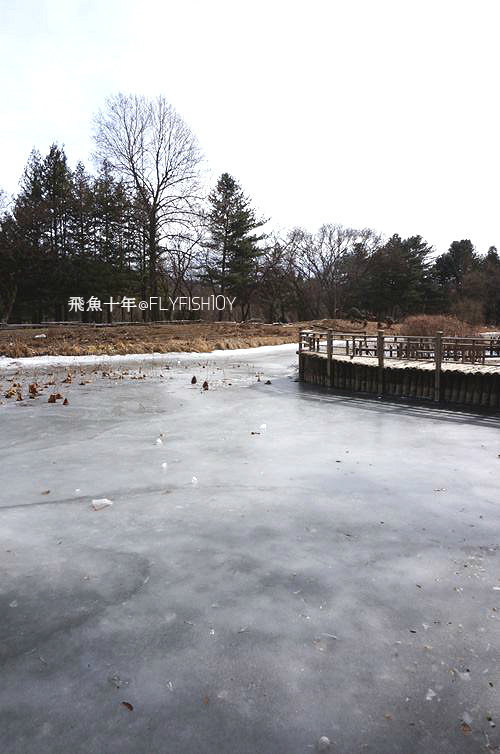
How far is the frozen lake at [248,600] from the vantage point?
2420mm

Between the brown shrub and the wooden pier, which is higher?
the brown shrub

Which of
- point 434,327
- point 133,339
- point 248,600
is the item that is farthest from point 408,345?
point 133,339

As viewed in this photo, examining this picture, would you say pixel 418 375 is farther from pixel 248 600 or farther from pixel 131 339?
pixel 131 339

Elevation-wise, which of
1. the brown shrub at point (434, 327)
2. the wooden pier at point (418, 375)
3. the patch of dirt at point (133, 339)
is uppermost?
the brown shrub at point (434, 327)

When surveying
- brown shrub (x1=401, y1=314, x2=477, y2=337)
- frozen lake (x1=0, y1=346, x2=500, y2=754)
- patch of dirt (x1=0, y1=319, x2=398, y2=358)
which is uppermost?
brown shrub (x1=401, y1=314, x2=477, y2=337)

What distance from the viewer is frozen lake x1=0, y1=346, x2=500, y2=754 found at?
7.94 feet

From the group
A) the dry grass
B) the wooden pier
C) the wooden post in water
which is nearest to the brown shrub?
the dry grass

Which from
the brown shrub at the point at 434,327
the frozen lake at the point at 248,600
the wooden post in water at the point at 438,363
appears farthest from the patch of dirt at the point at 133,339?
the frozen lake at the point at 248,600

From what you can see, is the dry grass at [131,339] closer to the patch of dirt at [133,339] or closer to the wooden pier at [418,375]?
the patch of dirt at [133,339]

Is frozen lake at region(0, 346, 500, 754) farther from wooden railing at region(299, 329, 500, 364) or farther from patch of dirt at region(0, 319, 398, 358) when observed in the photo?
patch of dirt at region(0, 319, 398, 358)

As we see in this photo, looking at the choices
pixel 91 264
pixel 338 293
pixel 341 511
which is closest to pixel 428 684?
pixel 341 511

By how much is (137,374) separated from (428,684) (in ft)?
55.3

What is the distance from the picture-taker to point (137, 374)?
61.1ft

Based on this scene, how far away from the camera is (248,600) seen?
135 inches
